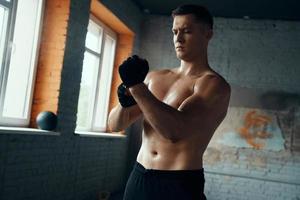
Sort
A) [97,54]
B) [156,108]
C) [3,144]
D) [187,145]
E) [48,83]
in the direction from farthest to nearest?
[97,54] → [48,83] → [3,144] → [187,145] → [156,108]

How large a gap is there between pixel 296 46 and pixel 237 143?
1656mm

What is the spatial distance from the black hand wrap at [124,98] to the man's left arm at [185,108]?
191 mm

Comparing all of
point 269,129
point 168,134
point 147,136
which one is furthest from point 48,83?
point 269,129

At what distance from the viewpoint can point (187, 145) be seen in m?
1.33

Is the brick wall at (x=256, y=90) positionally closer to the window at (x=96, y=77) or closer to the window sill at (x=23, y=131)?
the window at (x=96, y=77)

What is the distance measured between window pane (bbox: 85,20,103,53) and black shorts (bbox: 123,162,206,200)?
376 cm

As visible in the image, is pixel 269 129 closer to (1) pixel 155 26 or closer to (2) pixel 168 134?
(1) pixel 155 26

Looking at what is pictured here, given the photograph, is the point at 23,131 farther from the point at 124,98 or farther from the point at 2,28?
the point at 124,98

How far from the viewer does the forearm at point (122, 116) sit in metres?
1.41

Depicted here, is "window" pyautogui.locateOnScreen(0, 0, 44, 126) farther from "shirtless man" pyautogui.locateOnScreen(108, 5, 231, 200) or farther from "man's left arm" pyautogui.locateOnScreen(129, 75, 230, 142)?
"man's left arm" pyautogui.locateOnScreen(129, 75, 230, 142)

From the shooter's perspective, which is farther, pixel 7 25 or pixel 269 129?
pixel 269 129

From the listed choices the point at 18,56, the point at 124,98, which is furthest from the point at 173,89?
the point at 18,56

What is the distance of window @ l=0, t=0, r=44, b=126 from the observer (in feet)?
10.7

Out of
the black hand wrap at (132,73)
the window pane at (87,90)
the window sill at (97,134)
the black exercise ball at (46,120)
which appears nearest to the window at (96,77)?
the window pane at (87,90)
